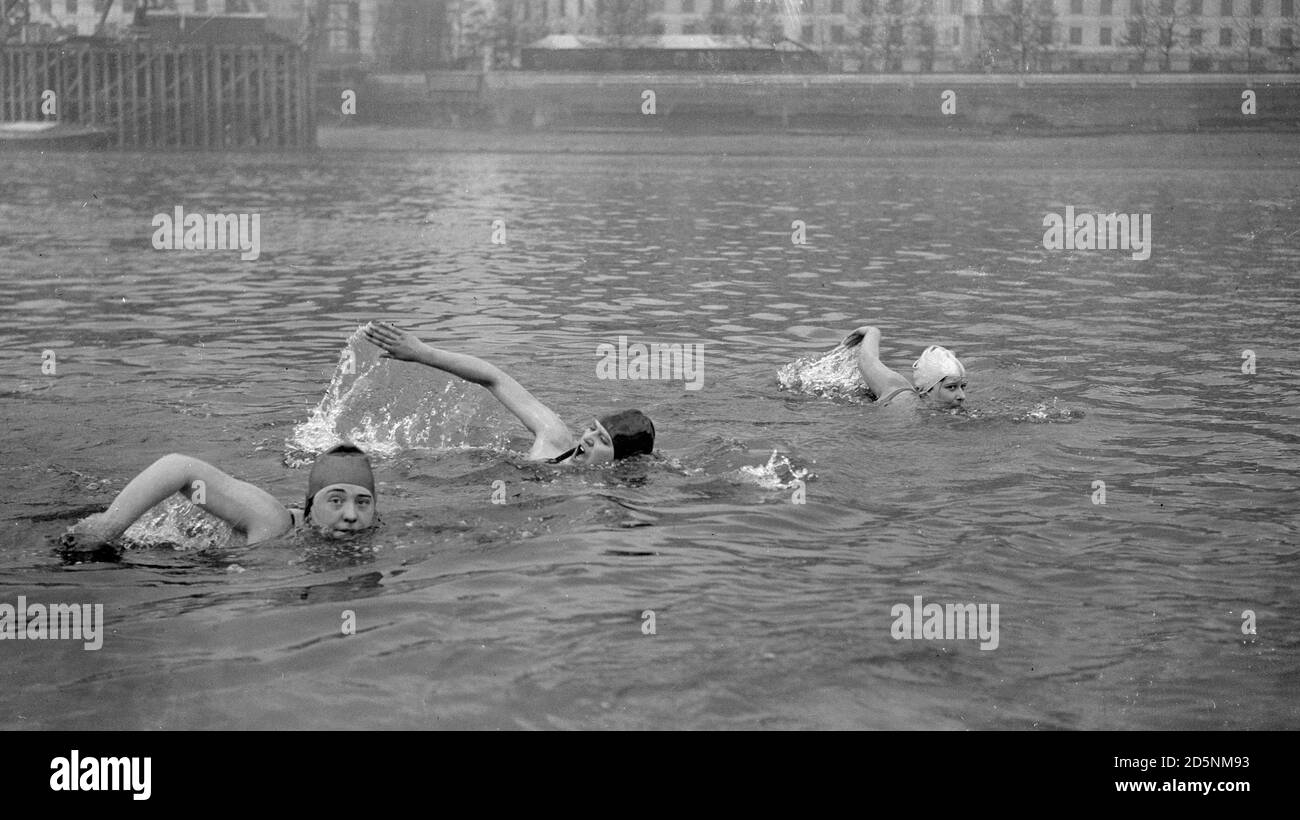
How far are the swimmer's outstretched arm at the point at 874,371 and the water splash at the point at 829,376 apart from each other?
306 mm

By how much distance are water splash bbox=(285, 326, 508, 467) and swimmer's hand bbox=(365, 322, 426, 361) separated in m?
1.67

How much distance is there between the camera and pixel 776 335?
1691 centimetres

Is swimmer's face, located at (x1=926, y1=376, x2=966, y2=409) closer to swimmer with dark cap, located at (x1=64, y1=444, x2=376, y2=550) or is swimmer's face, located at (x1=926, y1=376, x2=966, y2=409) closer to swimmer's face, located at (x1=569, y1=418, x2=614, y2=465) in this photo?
swimmer's face, located at (x1=569, y1=418, x2=614, y2=465)

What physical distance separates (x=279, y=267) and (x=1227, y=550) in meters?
16.5

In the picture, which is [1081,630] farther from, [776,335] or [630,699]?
[776,335]

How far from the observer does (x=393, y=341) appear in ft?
30.5

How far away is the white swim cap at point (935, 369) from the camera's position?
12.2 meters

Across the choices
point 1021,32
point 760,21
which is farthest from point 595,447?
point 760,21

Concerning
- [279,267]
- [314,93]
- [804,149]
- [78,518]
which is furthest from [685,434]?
[314,93]

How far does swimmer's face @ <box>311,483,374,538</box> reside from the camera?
27.0 feet

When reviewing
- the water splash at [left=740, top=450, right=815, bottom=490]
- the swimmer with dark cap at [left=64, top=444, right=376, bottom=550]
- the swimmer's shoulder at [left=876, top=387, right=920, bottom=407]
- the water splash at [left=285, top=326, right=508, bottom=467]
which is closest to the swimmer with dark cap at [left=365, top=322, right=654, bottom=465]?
the water splash at [left=740, top=450, right=815, bottom=490]

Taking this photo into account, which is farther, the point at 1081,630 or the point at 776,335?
the point at 776,335

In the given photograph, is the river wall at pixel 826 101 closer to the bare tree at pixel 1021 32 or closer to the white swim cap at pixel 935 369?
the bare tree at pixel 1021 32
